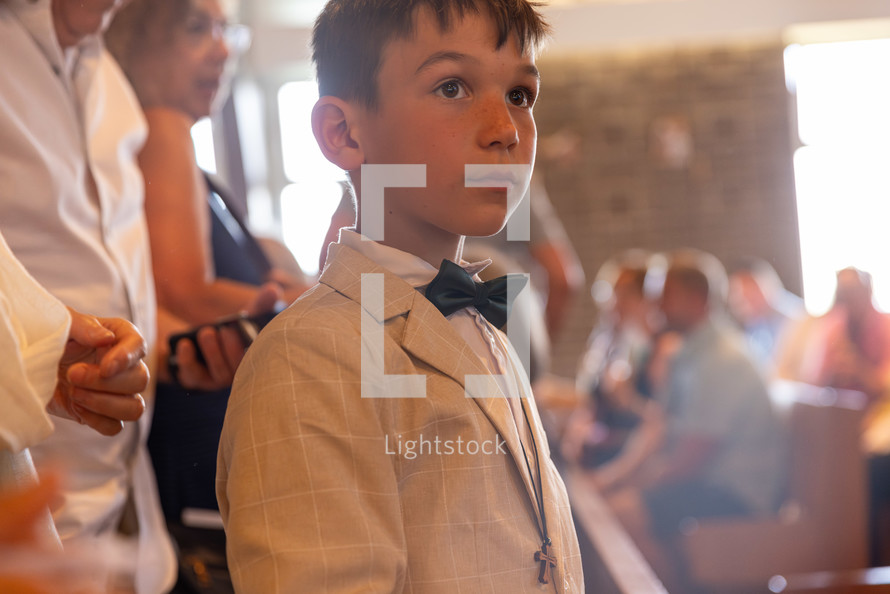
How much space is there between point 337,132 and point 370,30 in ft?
0.19

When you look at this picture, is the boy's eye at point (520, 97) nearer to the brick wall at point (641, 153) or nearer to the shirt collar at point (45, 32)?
the shirt collar at point (45, 32)

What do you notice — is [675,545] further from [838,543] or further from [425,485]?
[425,485]

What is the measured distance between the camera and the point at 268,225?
0.63m

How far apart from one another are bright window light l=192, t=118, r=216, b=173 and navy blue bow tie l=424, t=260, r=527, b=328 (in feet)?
0.84

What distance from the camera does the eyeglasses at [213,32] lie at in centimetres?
60

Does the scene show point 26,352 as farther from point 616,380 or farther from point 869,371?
point 616,380

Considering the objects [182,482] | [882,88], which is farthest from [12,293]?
[882,88]

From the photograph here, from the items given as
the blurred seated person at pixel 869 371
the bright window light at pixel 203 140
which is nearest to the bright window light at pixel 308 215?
the bright window light at pixel 203 140

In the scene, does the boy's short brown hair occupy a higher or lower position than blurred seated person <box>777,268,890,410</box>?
higher

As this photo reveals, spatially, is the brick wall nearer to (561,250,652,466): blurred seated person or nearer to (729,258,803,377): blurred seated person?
(729,258,803,377): blurred seated person

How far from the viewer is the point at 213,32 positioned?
0.63m

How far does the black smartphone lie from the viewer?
0.49 m

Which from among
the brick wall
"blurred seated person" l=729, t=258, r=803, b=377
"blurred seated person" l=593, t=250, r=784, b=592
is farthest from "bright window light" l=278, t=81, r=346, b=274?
the brick wall

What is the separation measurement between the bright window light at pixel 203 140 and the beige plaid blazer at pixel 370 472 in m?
0.22
